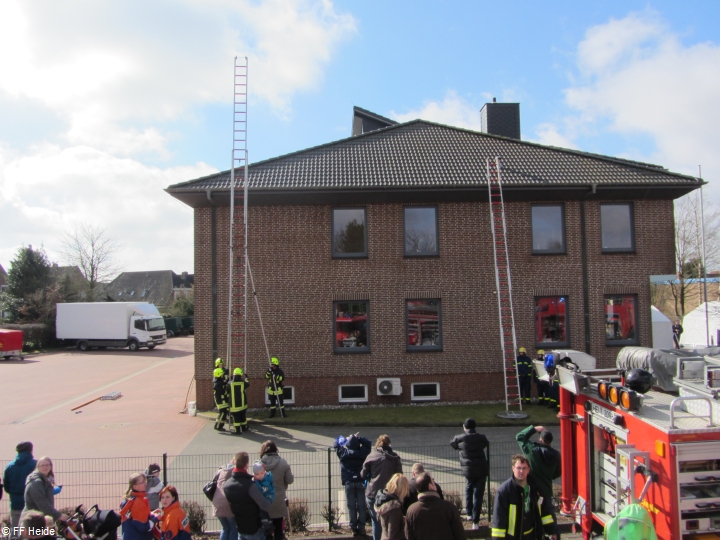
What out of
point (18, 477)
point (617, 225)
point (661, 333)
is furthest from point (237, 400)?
point (661, 333)

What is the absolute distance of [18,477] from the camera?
652 centimetres

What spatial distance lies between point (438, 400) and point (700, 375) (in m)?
9.77

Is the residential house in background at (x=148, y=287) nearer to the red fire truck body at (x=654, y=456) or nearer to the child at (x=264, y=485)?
the child at (x=264, y=485)

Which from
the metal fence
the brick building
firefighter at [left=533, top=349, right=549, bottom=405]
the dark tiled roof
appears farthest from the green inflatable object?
the dark tiled roof

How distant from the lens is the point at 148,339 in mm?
36281

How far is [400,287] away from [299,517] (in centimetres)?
866

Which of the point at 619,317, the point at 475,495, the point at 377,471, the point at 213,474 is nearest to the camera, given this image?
the point at 377,471

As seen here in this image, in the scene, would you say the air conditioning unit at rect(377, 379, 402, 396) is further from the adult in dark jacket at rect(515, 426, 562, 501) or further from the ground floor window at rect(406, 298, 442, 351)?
the adult in dark jacket at rect(515, 426, 562, 501)

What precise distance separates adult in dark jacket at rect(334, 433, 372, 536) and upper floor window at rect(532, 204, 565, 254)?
10.4 m

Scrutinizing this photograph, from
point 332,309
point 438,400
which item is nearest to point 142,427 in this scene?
point 332,309

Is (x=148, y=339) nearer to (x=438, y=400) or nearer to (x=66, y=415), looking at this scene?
(x=66, y=415)

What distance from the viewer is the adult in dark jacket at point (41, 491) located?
5895 mm

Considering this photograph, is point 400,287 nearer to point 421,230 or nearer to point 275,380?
point 421,230

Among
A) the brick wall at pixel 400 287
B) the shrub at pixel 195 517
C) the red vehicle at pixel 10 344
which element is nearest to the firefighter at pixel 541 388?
the brick wall at pixel 400 287
